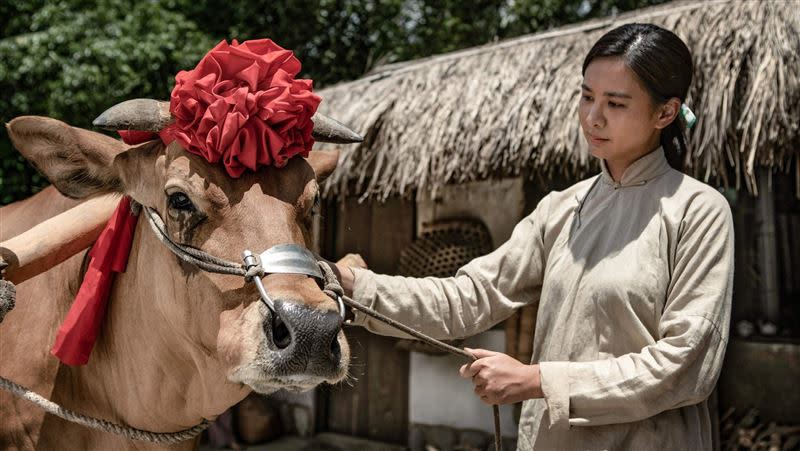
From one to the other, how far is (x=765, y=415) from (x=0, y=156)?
5.47m

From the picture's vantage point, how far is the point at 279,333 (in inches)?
65.2

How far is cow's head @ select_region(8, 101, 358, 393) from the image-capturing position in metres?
1.64

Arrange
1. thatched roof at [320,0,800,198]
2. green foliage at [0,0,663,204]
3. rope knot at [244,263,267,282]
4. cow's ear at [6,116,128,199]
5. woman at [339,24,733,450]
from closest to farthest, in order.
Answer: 1. rope knot at [244,263,267,282]
2. woman at [339,24,733,450]
3. cow's ear at [6,116,128,199]
4. thatched roof at [320,0,800,198]
5. green foliage at [0,0,663,204]

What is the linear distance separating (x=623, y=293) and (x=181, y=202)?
116 centimetres

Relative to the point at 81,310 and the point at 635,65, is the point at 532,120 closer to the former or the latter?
the point at 635,65

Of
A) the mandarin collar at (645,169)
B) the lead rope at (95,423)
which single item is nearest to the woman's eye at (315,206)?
the lead rope at (95,423)

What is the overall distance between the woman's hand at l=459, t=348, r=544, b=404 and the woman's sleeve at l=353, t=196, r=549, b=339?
332 millimetres

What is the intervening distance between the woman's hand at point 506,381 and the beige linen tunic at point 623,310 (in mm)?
33

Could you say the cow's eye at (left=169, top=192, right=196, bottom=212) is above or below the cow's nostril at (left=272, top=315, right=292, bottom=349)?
above

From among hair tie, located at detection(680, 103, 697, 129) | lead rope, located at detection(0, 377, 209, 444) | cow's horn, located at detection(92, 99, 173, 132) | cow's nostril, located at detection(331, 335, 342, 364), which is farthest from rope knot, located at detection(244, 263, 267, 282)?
hair tie, located at detection(680, 103, 697, 129)

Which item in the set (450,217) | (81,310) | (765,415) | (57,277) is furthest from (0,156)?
(765,415)

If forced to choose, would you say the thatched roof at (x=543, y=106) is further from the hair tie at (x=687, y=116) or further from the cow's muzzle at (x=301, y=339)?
the cow's muzzle at (x=301, y=339)

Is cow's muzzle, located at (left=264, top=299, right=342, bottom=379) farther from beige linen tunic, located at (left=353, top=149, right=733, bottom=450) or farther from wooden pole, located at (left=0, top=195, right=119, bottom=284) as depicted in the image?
wooden pole, located at (left=0, top=195, right=119, bottom=284)

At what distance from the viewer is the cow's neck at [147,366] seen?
6.50ft
